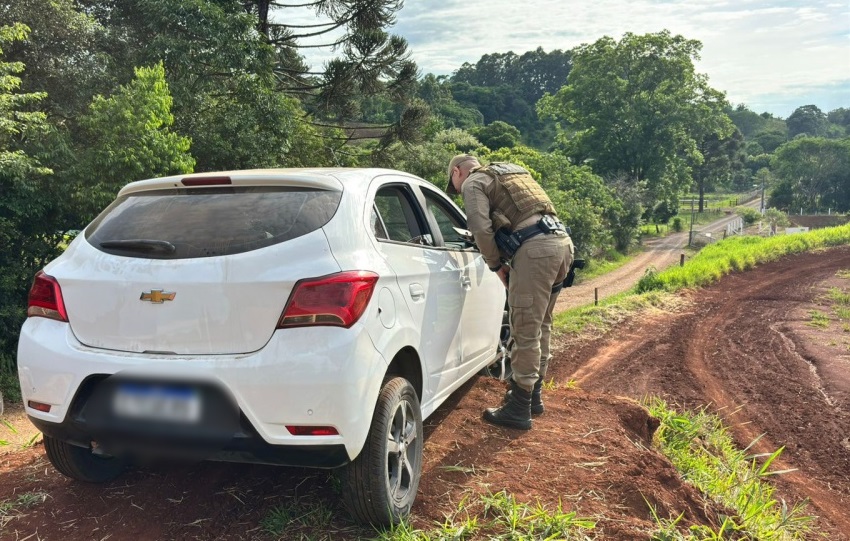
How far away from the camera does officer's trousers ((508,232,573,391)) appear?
370 cm

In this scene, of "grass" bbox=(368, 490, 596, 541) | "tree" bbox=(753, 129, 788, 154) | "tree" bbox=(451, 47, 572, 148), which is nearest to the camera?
"grass" bbox=(368, 490, 596, 541)

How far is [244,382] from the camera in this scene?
7.25 feet

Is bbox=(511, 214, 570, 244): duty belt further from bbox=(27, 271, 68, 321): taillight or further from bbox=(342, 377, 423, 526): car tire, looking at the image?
bbox=(27, 271, 68, 321): taillight

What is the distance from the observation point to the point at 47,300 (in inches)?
102

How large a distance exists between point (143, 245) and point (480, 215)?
200 centimetres

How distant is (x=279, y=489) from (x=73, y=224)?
802 centimetres

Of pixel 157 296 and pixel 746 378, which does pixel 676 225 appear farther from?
pixel 157 296

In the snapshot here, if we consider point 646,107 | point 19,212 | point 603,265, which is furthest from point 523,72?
point 19,212

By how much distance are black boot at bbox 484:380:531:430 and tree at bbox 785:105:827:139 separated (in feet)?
447

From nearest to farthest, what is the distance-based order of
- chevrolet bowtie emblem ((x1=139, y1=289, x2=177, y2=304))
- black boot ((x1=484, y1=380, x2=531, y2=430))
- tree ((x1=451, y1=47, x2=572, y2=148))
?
1. chevrolet bowtie emblem ((x1=139, y1=289, x2=177, y2=304))
2. black boot ((x1=484, y1=380, x2=531, y2=430))
3. tree ((x1=451, y1=47, x2=572, y2=148))

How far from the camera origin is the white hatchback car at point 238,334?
2.23m

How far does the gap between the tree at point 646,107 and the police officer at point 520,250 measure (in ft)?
145

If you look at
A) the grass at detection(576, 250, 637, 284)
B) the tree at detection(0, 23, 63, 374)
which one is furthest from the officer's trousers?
the grass at detection(576, 250, 637, 284)

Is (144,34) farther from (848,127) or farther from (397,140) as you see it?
(848,127)
